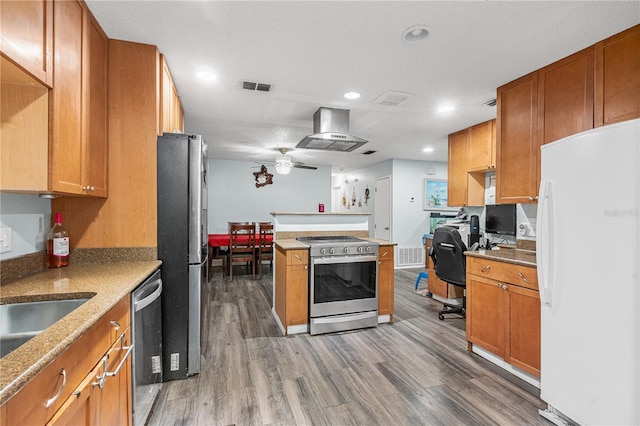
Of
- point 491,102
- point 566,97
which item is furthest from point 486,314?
point 491,102

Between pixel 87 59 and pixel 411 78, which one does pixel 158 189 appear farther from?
pixel 411 78

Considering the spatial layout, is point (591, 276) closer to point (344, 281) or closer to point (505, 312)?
point (505, 312)

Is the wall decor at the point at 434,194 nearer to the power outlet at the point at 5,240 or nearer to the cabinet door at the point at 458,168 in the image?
the cabinet door at the point at 458,168

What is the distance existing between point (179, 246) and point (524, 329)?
2.59m

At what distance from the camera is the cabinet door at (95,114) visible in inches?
68.4

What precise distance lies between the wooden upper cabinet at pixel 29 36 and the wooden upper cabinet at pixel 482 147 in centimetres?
419

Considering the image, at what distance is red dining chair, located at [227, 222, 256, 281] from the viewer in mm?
5090

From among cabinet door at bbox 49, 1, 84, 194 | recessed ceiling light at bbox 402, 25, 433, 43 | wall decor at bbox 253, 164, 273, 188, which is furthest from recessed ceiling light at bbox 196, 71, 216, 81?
wall decor at bbox 253, 164, 273, 188

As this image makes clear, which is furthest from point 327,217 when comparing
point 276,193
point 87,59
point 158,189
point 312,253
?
point 276,193

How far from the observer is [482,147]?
3900 millimetres

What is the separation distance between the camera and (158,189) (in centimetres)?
215

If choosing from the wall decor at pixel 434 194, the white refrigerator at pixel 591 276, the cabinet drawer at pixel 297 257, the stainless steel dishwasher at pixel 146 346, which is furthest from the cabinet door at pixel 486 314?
the wall decor at pixel 434 194

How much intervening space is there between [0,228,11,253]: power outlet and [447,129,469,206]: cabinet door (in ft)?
14.8

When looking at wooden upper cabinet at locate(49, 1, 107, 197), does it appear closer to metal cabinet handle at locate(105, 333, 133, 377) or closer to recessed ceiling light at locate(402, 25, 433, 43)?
metal cabinet handle at locate(105, 333, 133, 377)
